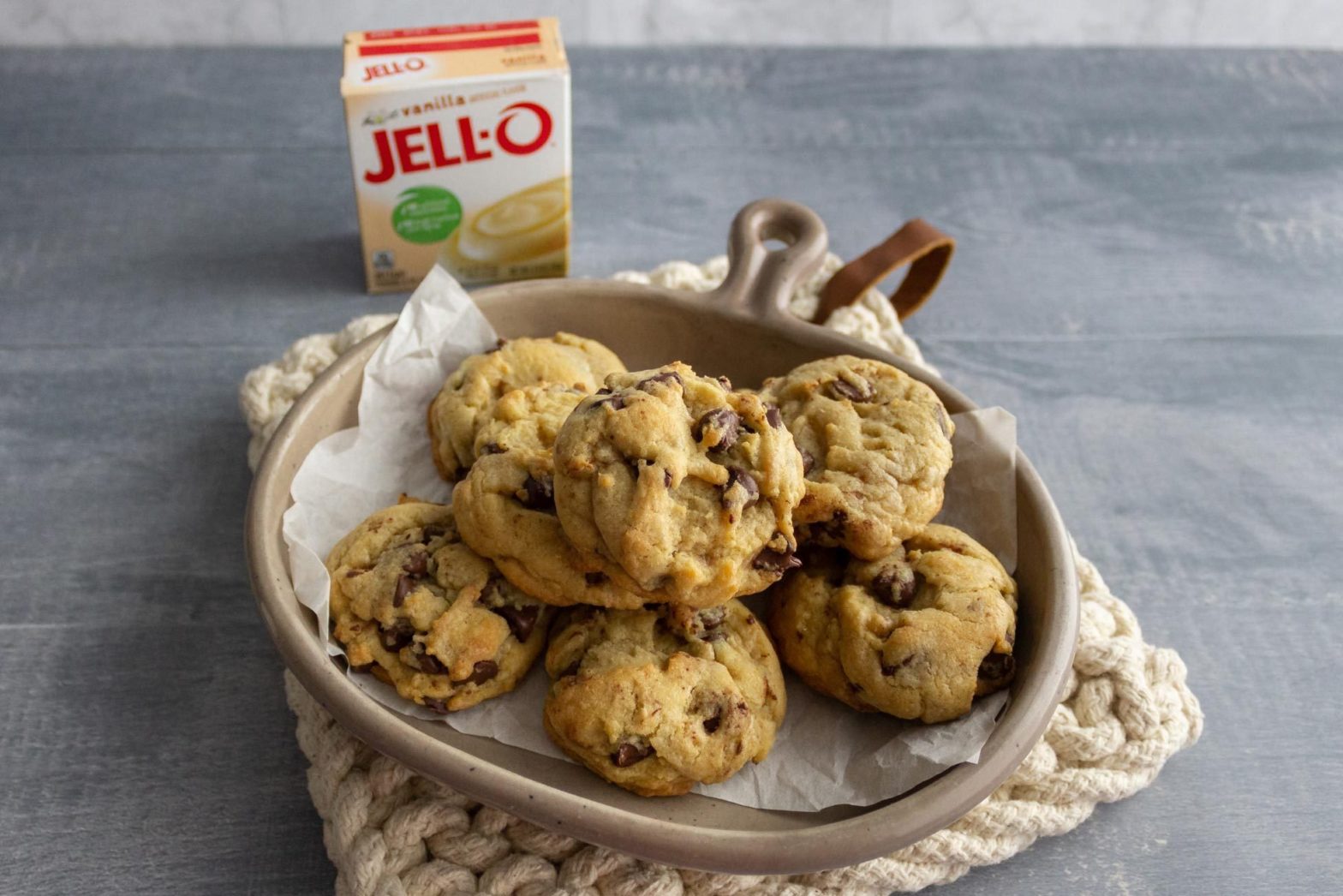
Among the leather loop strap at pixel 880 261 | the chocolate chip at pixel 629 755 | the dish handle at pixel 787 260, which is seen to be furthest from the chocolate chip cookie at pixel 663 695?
the leather loop strap at pixel 880 261

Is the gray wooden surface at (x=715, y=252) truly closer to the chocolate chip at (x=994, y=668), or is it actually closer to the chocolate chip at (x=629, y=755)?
the chocolate chip at (x=994, y=668)

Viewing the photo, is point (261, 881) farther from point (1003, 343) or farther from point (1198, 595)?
point (1003, 343)

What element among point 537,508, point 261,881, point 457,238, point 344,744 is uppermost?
point 537,508

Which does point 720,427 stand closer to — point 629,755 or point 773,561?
point 773,561

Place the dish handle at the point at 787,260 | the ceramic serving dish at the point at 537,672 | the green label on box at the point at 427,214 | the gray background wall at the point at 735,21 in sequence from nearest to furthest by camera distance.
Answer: the ceramic serving dish at the point at 537,672
the dish handle at the point at 787,260
the green label on box at the point at 427,214
the gray background wall at the point at 735,21

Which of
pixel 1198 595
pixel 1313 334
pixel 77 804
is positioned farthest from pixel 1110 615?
pixel 77 804

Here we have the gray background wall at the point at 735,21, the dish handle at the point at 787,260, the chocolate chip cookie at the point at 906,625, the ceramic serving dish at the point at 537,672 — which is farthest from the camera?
the gray background wall at the point at 735,21

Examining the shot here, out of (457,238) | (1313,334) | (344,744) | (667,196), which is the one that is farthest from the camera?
(667,196)
